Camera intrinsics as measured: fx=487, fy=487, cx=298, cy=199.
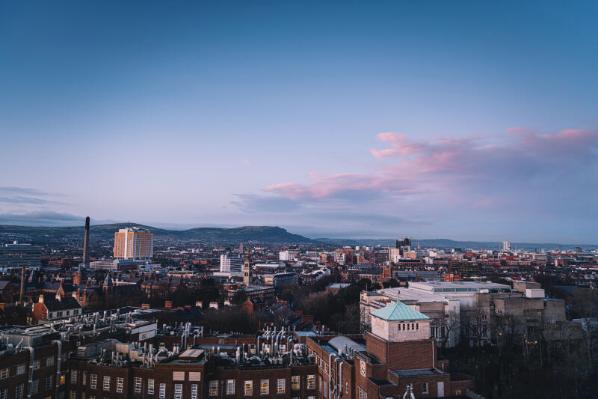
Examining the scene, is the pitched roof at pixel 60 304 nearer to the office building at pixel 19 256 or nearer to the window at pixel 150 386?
the window at pixel 150 386

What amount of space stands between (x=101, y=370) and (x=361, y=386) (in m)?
19.6

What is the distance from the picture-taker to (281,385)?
36.1m

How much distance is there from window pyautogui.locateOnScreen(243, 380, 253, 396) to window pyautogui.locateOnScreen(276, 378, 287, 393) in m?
1.95

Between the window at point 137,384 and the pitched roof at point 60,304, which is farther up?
the pitched roof at point 60,304

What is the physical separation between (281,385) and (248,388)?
97.2 inches

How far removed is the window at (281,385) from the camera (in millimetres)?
36000

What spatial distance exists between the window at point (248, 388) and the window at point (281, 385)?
6.40ft

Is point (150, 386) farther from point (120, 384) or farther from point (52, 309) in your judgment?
point (52, 309)

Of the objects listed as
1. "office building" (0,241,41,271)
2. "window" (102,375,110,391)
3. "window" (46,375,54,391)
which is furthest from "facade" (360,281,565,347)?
"office building" (0,241,41,271)

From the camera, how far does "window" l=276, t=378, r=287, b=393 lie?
118 ft

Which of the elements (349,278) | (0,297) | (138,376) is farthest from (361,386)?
(349,278)

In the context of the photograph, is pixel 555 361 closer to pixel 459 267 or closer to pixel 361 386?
pixel 361 386

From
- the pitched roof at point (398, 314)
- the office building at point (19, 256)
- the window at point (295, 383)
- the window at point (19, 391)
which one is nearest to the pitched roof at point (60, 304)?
the window at point (19, 391)

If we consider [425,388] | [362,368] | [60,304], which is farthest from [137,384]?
[60,304]
